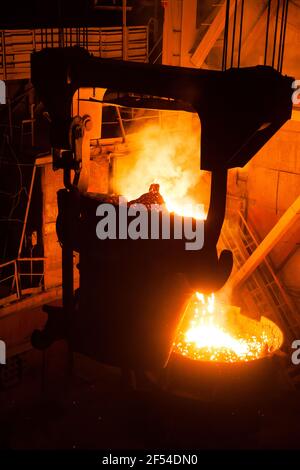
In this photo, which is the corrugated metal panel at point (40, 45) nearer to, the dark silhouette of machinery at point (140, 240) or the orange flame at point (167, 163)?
the orange flame at point (167, 163)

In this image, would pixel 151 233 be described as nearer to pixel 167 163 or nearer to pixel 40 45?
pixel 167 163

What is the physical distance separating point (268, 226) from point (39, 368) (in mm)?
4521

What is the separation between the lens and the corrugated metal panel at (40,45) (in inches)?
380

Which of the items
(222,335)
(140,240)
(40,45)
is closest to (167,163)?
(40,45)

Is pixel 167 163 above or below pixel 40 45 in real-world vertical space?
below

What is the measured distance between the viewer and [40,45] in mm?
10188

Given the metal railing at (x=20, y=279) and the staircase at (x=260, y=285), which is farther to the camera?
the staircase at (x=260, y=285)

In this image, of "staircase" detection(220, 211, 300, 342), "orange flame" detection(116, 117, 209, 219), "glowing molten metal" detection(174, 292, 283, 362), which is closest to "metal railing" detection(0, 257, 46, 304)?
"orange flame" detection(116, 117, 209, 219)

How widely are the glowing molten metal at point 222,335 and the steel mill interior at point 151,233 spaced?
30mm

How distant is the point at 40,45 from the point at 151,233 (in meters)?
8.55

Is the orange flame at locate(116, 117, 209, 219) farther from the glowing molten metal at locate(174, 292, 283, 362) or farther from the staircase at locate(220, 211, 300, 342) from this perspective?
the glowing molten metal at locate(174, 292, 283, 362)

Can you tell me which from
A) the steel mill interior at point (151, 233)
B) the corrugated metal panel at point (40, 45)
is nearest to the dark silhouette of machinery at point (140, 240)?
the steel mill interior at point (151, 233)

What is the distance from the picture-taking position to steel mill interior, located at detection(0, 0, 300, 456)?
2.41m
